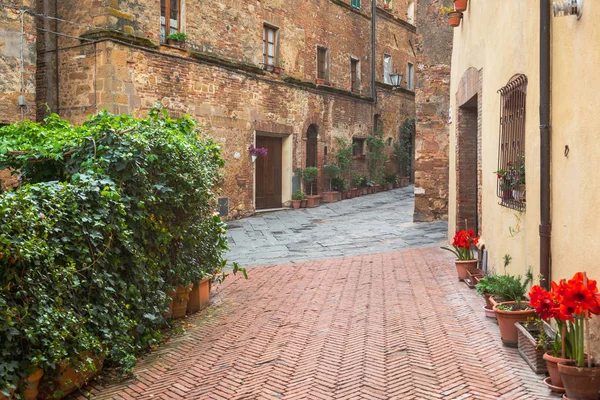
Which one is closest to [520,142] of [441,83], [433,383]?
[433,383]

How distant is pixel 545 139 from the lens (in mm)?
4473

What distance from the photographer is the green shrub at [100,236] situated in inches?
131

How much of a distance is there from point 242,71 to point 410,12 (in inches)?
489

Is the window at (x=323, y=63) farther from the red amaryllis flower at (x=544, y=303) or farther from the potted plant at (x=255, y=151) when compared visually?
the red amaryllis flower at (x=544, y=303)

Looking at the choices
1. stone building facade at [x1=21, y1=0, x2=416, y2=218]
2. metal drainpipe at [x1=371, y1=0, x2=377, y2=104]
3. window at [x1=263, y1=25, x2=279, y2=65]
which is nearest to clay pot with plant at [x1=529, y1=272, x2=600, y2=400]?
A: stone building facade at [x1=21, y1=0, x2=416, y2=218]

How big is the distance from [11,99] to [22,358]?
342 inches

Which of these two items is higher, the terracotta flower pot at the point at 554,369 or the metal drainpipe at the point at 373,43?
the metal drainpipe at the point at 373,43

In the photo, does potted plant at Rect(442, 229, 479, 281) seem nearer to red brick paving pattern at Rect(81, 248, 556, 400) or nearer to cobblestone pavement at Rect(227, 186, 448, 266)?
red brick paving pattern at Rect(81, 248, 556, 400)

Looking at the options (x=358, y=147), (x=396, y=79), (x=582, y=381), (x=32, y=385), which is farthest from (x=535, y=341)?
(x=396, y=79)

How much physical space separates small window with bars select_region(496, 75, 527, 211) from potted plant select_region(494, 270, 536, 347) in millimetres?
815

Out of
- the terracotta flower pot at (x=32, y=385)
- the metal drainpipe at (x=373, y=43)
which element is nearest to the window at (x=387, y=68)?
the metal drainpipe at (x=373, y=43)

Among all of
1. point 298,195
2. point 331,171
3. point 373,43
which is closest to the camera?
point 298,195

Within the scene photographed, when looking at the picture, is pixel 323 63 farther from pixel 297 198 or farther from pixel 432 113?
pixel 432 113

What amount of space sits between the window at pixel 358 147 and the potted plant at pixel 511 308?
15163 millimetres
